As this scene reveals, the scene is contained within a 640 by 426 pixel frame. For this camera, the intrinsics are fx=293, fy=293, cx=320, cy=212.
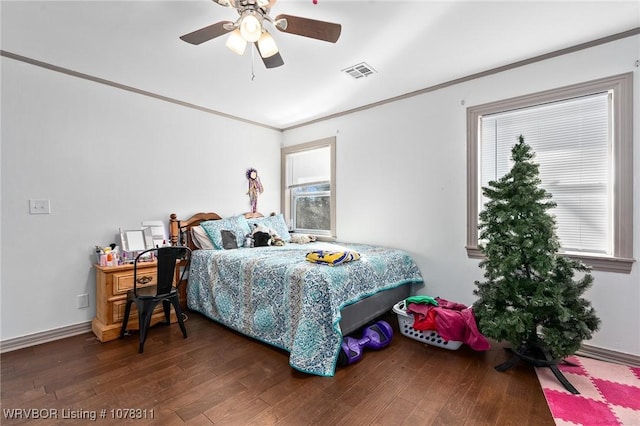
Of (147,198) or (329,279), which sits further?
(147,198)

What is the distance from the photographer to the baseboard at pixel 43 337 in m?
2.55

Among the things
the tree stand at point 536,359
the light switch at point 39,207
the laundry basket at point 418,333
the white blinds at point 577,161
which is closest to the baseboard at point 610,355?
the tree stand at point 536,359

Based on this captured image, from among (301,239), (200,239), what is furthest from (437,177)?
(200,239)

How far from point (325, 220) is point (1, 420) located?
360 centimetres

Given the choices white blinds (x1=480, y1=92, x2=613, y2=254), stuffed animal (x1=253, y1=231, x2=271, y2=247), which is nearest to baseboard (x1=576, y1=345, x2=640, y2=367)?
white blinds (x1=480, y1=92, x2=613, y2=254)

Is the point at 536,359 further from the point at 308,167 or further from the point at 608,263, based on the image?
the point at 308,167

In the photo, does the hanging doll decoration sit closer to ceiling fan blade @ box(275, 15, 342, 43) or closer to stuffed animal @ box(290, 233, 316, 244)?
stuffed animal @ box(290, 233, 316, 244)

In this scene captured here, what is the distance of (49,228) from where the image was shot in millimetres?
2793

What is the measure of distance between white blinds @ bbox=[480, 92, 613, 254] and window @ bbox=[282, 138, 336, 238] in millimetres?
2385

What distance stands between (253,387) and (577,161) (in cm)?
319

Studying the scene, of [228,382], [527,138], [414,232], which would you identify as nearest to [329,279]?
[228,382]

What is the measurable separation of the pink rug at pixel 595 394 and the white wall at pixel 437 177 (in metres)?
0.27

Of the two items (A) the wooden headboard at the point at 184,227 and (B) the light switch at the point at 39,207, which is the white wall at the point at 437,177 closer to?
(A) the wooden headboard at the point at 184,227

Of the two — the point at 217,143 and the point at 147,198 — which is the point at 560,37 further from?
the point at 147,198
